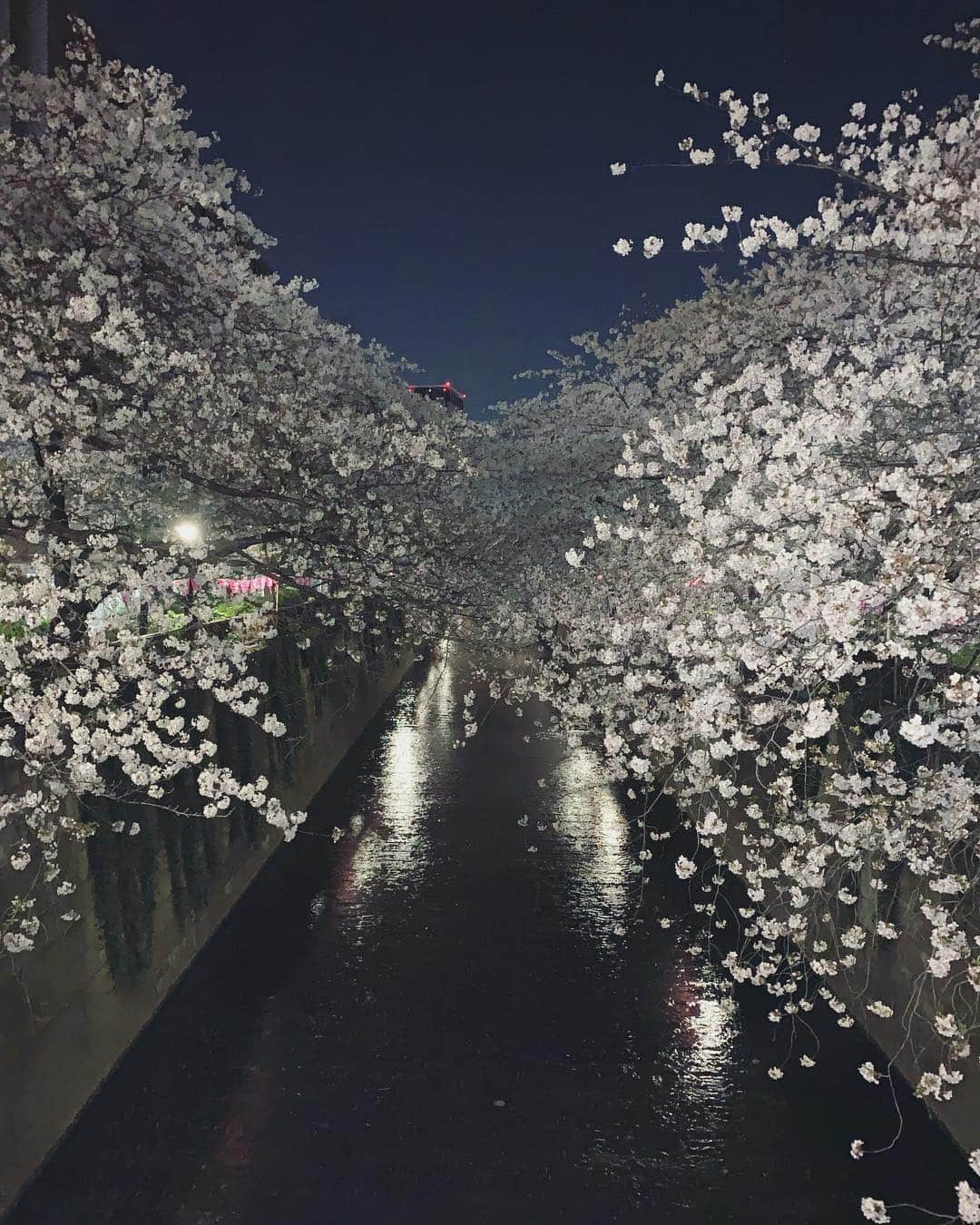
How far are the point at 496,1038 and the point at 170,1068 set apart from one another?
3916mm

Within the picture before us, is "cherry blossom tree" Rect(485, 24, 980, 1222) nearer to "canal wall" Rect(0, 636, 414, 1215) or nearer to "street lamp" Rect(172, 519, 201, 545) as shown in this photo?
"canal wall" Rect(0, 636, 414, 1215)

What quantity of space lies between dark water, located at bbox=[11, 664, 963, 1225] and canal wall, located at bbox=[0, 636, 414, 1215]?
1.34 ft

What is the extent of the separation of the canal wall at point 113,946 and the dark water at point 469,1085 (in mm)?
407

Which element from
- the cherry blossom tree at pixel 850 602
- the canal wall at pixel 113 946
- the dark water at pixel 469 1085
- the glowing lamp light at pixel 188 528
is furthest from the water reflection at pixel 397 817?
the glowing lamp light at pixel 188 528

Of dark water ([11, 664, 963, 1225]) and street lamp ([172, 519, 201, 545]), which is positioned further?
street lamp ([172, 519, 201, 545])

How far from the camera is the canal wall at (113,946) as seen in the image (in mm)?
7918

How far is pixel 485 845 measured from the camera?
17.3 m

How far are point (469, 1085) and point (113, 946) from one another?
444 cm

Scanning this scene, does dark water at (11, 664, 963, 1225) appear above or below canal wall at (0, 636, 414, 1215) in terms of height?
below

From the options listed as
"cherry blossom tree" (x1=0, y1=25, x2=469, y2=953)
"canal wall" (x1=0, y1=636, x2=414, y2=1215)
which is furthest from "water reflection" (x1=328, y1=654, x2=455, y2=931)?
"cherry blossom tree" (x1=0, y1=25, x2=469, y2=953)

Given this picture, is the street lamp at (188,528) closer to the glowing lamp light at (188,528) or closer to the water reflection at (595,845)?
the glowing lamp light at (188,528)

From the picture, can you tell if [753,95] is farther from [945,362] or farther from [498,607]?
[498,607]

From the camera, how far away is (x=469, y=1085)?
9781 mm

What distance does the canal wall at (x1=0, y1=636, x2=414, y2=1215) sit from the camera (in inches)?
312
